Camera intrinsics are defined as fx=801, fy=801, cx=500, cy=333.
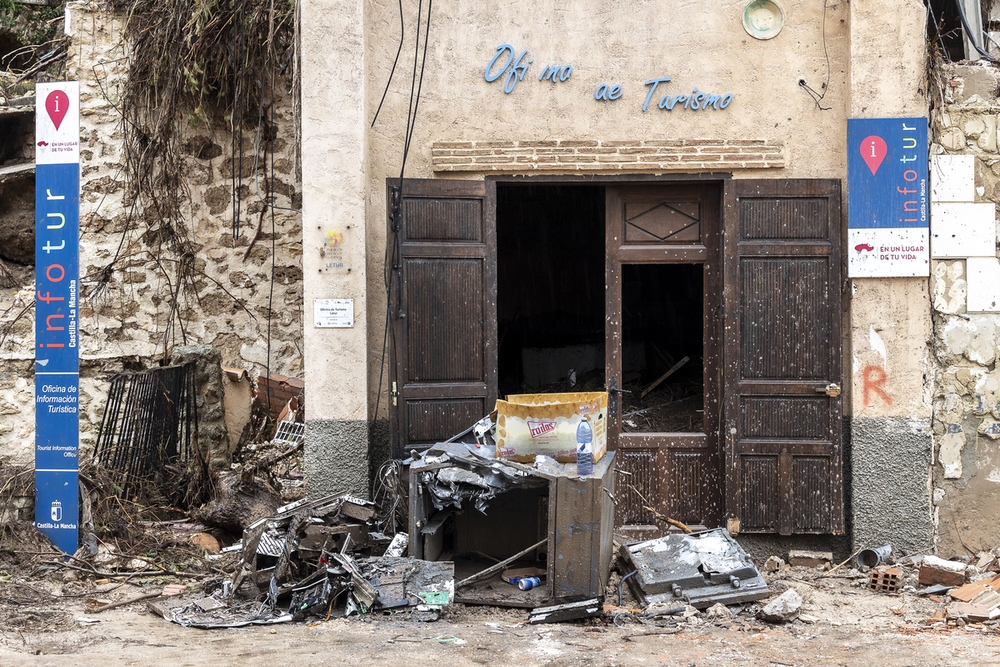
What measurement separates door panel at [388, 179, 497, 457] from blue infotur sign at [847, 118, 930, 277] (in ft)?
9.40

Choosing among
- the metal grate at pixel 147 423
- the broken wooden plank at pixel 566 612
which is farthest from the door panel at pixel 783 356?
the metal grate at pixel 147 423

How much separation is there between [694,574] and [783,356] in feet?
6.44

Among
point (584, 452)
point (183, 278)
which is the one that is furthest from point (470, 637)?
point (183, 278)

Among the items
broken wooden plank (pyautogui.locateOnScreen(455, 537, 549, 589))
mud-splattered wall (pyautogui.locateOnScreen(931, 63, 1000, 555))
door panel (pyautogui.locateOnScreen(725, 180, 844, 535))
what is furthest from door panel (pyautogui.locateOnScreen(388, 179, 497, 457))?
mud-splattered wall (pyautogui.locateOnScreen(931, 63, 1000, 555))

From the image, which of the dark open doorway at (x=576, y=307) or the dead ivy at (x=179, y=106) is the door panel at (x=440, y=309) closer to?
the dark open doorway at (x=576, y=307)

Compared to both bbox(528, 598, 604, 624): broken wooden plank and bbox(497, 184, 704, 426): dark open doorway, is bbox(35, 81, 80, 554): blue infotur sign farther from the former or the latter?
bbox(497, 184, 704, 426): dark open doorway

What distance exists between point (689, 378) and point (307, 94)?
5.15 meters

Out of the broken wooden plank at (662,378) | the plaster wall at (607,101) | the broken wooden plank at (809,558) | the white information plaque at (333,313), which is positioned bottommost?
the broken wooden plank at (809,558)

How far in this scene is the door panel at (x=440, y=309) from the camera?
20.8 ft

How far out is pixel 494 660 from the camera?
14.1ft

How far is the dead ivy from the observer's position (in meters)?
7.88

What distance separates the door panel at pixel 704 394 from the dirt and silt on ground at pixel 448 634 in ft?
3.38

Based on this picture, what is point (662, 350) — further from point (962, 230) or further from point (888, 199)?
point (962, 230)

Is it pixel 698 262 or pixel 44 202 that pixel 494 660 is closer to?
pixel 698 262
